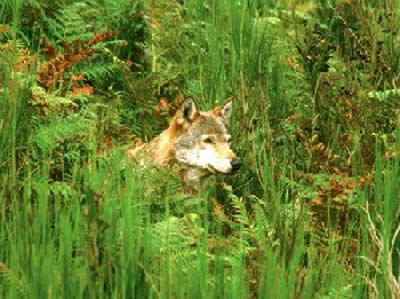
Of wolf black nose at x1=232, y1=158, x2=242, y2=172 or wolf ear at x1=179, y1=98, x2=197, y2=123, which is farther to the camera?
wolf ear at x1=179, y1=98, x2=197, y2=123

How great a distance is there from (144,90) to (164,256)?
3.25 m

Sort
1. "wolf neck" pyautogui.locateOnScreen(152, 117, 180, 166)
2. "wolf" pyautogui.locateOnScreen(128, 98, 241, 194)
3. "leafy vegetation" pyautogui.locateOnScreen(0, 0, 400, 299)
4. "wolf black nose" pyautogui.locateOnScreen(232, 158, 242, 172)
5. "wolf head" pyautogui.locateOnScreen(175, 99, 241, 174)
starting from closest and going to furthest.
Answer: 1. "leafy vegetation" pyautogui.locateOnScreen(0, 0, 400, 299)
2. "wolf black nose" pyautogui.locateOnScreen(232, 158, 242, 172)
3. "wolf head" pyautogui.locateOnScreen(175, 99, 241, 174)
4. "wolf" pyautogui.locateOnScreen(128, 98, 241, 194)
5. "wolf neck" pyautogui.locateOnScreen(152, 117, 180, 166)

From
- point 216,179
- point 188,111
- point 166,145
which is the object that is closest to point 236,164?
point 216,179

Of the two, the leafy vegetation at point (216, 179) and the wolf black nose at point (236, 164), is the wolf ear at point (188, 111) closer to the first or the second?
the leafy vegetation at point (216, 179)

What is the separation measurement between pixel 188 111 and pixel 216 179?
29.3 inches

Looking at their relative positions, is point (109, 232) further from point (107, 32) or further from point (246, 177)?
point (107, 32)

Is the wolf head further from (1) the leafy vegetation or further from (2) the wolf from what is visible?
(1) the leafy vegetation

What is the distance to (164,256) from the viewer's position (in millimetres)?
4234

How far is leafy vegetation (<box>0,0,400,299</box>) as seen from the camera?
13.5ft

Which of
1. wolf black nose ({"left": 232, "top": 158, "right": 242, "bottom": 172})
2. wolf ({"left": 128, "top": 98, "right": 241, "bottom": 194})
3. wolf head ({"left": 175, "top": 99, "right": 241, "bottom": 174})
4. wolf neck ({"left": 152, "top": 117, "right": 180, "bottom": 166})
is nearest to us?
wolf black nose ({"left": 232, "top": 158, "right": 242, "bottom": 172})

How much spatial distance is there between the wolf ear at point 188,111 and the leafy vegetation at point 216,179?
0.15 metres

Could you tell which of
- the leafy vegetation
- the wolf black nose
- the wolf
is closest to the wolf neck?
the wolf

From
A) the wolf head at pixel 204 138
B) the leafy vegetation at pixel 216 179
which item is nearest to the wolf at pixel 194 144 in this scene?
the wolf head at pixel 204 138

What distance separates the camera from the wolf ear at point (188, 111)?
285 inches
